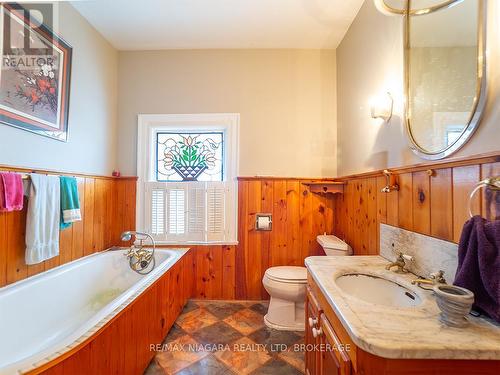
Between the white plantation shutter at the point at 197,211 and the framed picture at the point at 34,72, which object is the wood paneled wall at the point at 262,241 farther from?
the framed picture at the point at 34,72

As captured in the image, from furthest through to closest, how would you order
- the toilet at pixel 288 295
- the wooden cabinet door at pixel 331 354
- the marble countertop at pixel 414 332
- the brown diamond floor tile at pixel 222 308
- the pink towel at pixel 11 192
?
the brown diamond floor tile at pixel 222 308, the toilet at pixel 288 295, the pink towel at pixel 11 192, the wooden cabinet door at pixel 331 354, the marble countertop at pixel 414 332

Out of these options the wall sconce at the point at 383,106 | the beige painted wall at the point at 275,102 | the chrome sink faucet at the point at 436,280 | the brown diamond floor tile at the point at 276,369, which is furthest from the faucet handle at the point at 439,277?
the beige painted wall at the point at 275,102

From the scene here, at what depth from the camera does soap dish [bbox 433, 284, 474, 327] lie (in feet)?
2.13

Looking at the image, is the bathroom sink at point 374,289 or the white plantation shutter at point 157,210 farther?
the white plantation shutter at point 157,210

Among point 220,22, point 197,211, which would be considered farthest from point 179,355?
point 220,22

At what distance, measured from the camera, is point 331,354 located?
876 mm

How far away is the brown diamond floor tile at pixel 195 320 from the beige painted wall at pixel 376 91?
1.85 meters

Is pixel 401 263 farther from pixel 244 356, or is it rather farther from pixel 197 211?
pixel 197 211

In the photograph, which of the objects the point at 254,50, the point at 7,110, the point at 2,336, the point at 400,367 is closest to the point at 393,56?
the point at 254,50

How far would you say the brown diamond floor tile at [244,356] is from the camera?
1488 mm

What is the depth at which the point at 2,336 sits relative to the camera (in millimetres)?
1211

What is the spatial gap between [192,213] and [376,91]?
76.6 inches

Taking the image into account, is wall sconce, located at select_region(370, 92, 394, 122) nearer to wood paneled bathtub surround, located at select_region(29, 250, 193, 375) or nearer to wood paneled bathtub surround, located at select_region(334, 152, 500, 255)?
wood paneled bathtub surround, located at select_region(334, 152, 500, 255)

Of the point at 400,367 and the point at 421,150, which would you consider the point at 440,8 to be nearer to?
the point at 421,150
